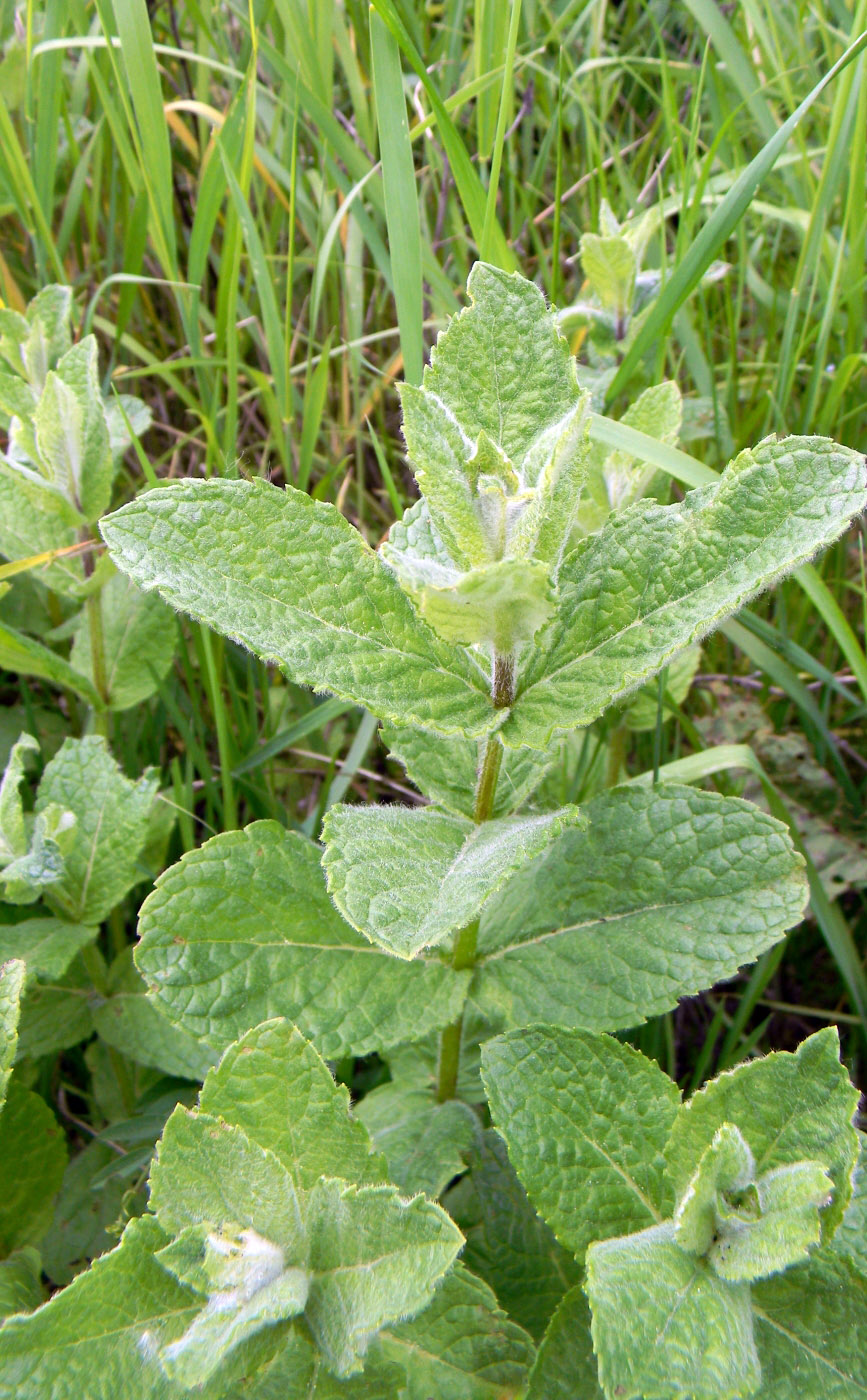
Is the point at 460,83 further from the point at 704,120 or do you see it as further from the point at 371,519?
the point at 371,519

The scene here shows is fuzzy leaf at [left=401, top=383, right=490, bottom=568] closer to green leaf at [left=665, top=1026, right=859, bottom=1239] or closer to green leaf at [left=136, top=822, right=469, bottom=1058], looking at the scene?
green leaf at [left=136, top=822, right=469, bottom=1058]

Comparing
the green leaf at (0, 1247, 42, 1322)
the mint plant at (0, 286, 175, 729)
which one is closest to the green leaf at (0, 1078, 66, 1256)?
the green leaf at (0, 1247, 42, 1322)

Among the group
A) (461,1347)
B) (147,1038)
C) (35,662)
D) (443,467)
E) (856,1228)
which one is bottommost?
(147,1038)

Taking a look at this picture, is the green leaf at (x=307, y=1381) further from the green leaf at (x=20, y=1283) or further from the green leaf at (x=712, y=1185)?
the green leaf at (x=20, y=1283)

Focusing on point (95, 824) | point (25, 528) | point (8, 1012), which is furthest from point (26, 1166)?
point (25, 528)

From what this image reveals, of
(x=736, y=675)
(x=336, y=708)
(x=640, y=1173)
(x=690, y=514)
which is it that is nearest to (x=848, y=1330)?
(x=640, y=1173)

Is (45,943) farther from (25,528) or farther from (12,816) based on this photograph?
(25,528)

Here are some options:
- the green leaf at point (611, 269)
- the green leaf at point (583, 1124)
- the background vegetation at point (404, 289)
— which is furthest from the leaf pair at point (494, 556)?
the green leaf at point (611, 269)
